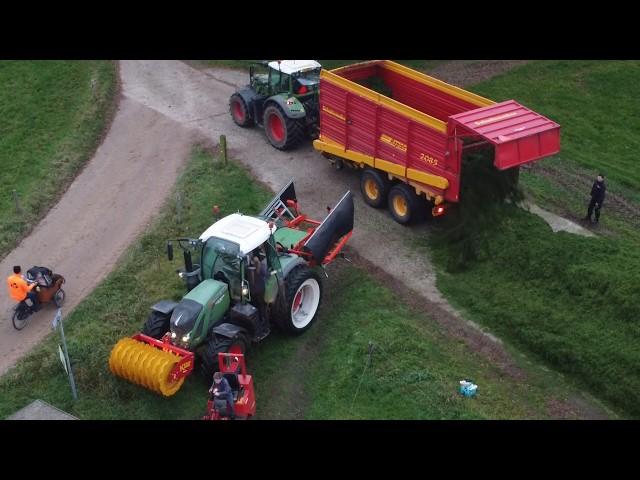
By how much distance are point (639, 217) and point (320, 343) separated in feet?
27.9

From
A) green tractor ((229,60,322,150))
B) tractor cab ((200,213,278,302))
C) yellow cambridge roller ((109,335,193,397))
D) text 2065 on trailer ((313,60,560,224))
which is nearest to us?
yellow cambridge roller ((109,335,193,397))

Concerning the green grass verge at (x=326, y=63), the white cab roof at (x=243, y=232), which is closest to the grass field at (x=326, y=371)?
the white cab roof at (x=243, y=232)

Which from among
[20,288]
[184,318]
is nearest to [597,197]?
[184,318]

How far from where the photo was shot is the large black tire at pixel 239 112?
22.3 meters

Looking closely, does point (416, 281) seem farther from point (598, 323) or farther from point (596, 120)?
point (596, 120)

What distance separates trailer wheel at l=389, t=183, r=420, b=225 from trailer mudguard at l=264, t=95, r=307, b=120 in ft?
13.0

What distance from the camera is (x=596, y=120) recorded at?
74.9 feet

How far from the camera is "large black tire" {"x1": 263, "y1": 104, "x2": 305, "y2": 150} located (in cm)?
2081

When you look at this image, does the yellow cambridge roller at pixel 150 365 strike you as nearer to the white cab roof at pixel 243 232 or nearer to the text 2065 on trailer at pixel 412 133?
the white cab roof at pixel 243 232

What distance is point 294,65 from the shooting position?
2123cm

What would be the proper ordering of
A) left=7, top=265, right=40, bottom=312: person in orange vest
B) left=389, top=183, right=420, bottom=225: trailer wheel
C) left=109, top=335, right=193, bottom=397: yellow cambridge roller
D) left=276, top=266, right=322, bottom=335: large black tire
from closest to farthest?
left=109, top=335, right=193, bottom=397: yellow cambridge roller < left=276, top=266, right=322, bottom=335: large black tire < left=7, top=265, right=40, bottom=312: person in orange vest < left=389, top=183, right=420, bottom=225: trailer wheel

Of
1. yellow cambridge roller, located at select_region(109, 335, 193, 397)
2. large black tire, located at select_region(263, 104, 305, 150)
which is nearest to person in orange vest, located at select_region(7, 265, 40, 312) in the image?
yellow cambridge roller, located at select_region(109, 335, 193, 397)

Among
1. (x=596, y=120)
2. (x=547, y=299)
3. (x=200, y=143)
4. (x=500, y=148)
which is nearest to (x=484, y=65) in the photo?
(x=596, y=120)

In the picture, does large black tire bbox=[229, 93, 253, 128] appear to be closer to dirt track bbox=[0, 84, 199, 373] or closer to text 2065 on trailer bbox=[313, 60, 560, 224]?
dirt track bbox=[0, 84, 199, 373]
